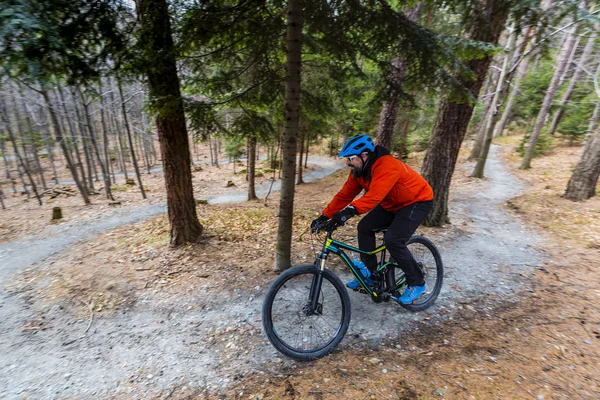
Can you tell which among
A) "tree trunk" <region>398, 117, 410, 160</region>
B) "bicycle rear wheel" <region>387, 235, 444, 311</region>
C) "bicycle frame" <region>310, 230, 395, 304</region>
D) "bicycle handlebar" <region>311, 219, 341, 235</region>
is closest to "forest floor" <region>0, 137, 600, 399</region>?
"bicycle rear wheel" <region>387, 235, 444, 311</region>

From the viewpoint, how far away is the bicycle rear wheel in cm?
396

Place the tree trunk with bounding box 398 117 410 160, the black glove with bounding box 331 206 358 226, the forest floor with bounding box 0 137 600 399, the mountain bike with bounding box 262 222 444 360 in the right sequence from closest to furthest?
the forest floor with bounding box 0 137 600 399
the black glove with bounding box 331 206 358 226
the mountain bike with bounding box 262 222 444 360
the tree trunk with bounding box 398 117 410 160

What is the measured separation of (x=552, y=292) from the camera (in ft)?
14.6

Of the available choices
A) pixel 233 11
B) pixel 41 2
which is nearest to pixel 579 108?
pixel 233 11

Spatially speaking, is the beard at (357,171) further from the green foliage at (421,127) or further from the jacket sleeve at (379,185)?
the green foliage at (421,127)

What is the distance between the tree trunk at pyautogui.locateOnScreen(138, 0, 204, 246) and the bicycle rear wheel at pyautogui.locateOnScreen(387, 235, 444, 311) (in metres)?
4.77

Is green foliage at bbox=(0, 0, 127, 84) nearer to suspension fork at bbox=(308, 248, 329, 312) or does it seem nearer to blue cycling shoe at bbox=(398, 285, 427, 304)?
suspension fork at bbox=(308, 248, 329, 312)

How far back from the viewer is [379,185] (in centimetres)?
316

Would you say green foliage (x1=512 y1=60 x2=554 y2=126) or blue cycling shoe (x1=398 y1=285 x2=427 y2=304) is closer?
blue cycling shoe (x1=398 y1=285 x2=427 y2=304)

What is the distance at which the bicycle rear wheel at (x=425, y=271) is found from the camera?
396 cm

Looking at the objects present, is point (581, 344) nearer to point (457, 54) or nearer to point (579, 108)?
point (457, 54)

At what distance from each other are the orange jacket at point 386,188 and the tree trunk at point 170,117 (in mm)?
3504

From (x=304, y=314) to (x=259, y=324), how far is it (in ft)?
3.03

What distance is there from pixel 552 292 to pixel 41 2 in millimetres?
8667
